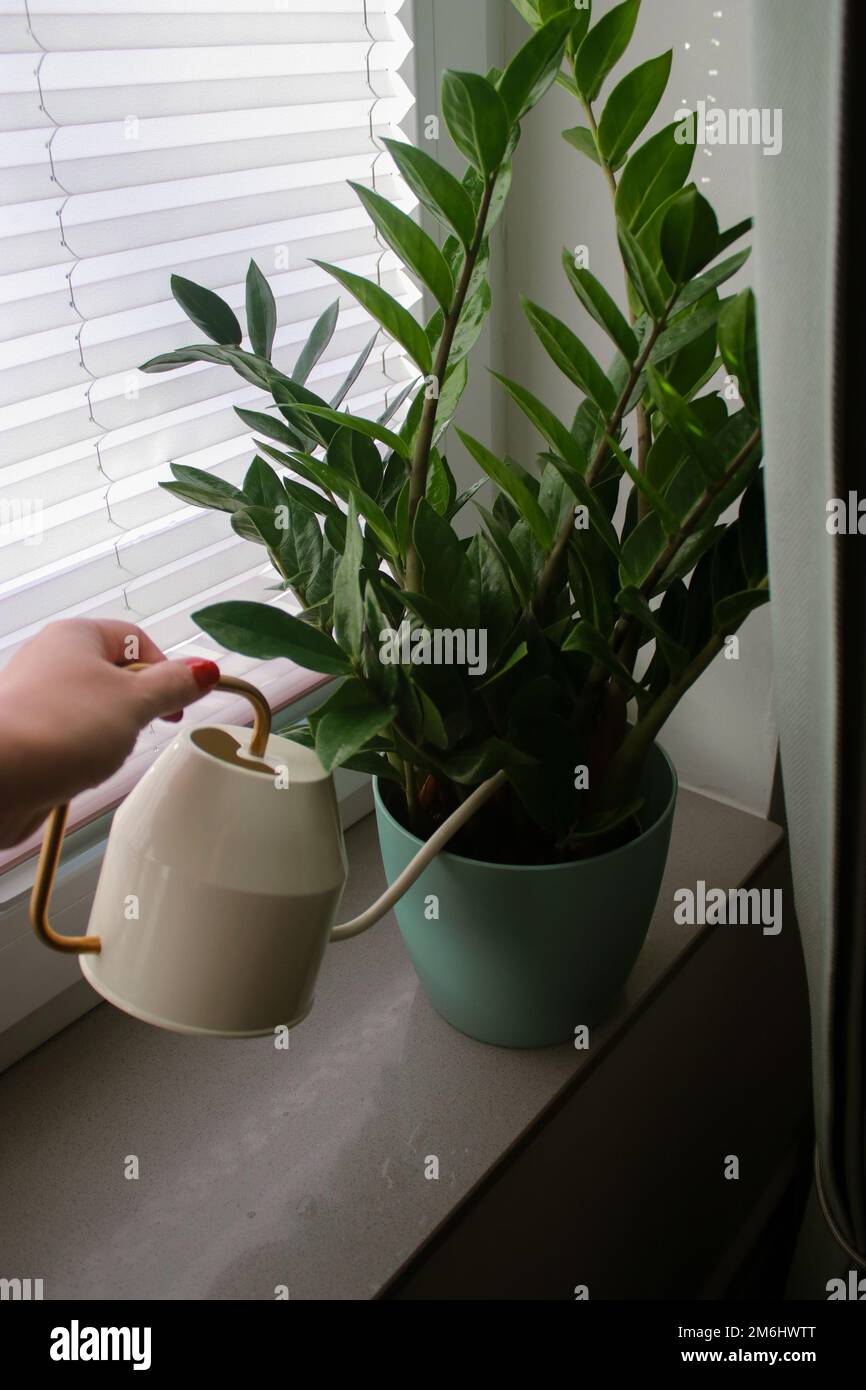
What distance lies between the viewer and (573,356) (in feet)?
1.92

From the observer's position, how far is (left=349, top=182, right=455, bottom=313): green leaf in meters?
0.55

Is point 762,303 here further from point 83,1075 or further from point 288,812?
point 83,1075

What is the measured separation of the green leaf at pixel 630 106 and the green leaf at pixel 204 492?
0.97ft

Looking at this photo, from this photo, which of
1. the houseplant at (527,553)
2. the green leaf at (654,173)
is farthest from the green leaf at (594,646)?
the green leaf at (654,173)

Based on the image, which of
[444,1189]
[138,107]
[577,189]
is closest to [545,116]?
[577,189]

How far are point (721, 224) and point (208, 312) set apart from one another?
0.44 metres

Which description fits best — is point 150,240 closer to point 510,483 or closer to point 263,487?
point 263,487

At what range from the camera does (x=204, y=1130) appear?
0.77 metres

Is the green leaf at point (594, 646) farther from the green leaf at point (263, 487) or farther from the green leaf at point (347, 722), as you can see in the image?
the green leaf at point (263, 487)

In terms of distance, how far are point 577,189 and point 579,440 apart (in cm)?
39

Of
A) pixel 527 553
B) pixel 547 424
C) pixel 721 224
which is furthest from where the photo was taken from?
pixel 721 224

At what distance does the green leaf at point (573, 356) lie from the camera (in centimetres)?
58

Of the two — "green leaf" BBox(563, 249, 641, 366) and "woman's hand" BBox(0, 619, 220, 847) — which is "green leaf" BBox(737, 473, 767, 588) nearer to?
"green leaf" BBox(563, 249, 641, 366)

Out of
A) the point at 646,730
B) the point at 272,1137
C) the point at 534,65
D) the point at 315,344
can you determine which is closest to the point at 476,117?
the point at 534,65
